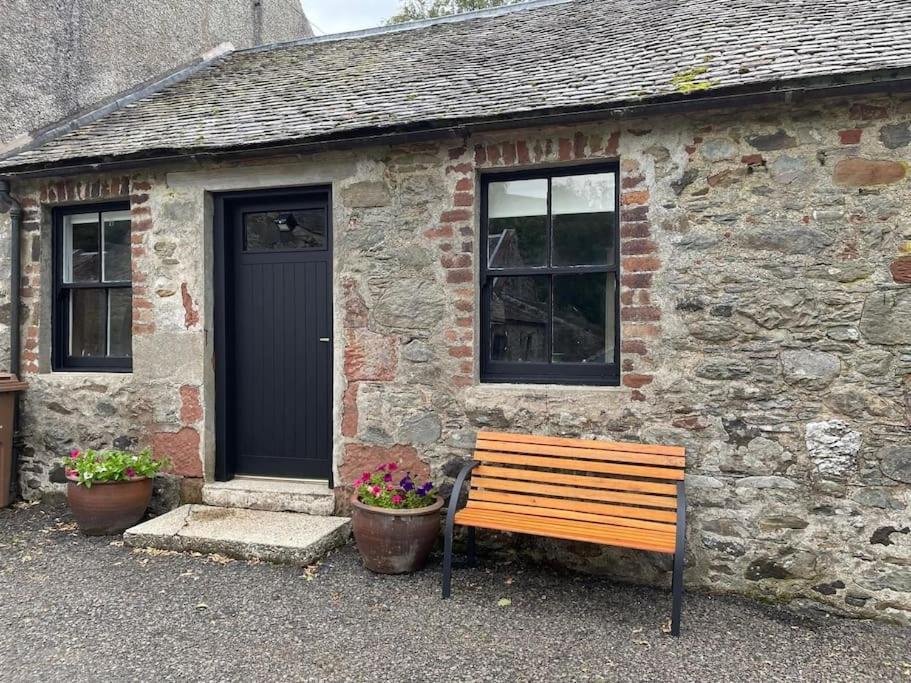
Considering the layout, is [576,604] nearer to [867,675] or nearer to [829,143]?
[867,675]

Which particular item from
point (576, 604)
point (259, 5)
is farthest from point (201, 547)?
point (259, 5)

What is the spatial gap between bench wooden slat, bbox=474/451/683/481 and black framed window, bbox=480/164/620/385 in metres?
0.58

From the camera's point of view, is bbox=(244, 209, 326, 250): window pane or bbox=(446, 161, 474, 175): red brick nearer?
bbox=(446, 161, 474, 175): red brick

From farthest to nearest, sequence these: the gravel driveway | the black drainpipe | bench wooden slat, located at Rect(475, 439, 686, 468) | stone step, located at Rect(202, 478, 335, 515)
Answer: the black drainpipe
stone step, located at Rect(202, 478, 335, 515)
bench wooden slat, located at Rect(475, 439, 686, 468)
the gravel driveway

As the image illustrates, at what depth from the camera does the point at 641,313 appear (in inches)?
161

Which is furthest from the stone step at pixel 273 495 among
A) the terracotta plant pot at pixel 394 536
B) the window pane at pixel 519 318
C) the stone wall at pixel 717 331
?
the window pane at pixel 519 318

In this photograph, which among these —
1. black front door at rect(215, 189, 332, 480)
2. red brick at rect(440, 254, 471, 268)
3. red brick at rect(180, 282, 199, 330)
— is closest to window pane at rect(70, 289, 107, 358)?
red brick at rect(180, 282, 199, 330)

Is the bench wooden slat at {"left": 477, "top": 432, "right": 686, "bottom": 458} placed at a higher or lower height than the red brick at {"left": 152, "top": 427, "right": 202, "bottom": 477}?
higher

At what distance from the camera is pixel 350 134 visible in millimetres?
4543

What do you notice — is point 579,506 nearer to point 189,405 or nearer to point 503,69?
point 189,405

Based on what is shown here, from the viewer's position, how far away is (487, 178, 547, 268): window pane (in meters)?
4.49

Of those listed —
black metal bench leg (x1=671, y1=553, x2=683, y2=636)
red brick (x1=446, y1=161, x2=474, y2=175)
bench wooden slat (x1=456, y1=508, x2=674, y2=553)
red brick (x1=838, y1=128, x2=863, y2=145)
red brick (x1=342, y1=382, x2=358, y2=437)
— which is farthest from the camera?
red brick (x1=342, y1=382, x2=358, y2=437)

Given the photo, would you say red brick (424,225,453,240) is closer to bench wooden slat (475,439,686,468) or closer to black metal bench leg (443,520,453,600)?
bench wooden slat (475,439,686,468)

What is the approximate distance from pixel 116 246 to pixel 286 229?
1614 mm
